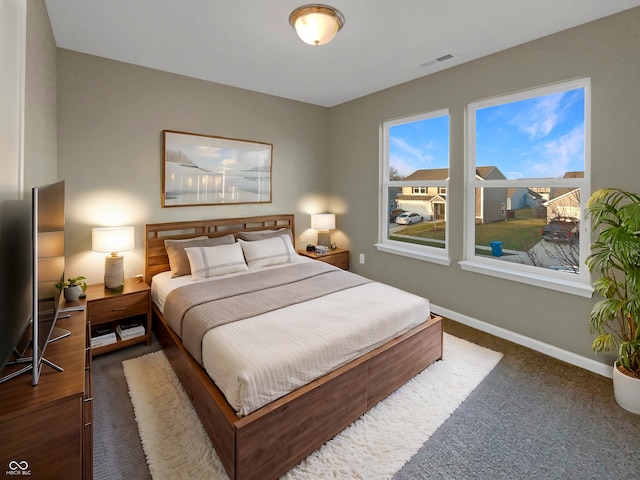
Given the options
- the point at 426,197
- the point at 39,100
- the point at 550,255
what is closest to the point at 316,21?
the point at 39,100

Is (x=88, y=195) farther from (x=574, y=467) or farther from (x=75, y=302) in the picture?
(x=574, y=467)

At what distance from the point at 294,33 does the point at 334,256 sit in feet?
8.97

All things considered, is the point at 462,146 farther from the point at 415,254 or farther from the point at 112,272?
the point at 112,272

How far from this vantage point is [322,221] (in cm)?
462

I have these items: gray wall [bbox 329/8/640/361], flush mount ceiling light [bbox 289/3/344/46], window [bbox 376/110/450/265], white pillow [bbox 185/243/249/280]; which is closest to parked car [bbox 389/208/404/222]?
window [bbox 376/110/450/265]

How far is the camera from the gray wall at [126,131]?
2.99 metres

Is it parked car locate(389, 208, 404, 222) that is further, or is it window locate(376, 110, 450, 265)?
parked car locate(389, 208, 404, 222)

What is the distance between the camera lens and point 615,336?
2.49 m

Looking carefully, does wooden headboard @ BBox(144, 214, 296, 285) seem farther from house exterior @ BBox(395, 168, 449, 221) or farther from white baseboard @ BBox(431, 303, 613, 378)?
white baseboard @ BBox(431, 303, 613, 378)

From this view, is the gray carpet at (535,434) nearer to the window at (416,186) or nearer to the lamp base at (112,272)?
the window at (416,186)

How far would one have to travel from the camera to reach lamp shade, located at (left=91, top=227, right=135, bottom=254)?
114 inches

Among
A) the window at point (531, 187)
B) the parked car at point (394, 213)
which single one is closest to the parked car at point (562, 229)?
the window at point (531, 187)

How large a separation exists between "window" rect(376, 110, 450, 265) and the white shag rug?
60.7 inches

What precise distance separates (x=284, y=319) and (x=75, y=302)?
1.63m
